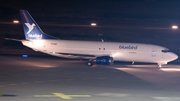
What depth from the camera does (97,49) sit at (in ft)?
95.4

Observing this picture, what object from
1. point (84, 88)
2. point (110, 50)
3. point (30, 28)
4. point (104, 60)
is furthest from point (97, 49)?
point (84, 88)

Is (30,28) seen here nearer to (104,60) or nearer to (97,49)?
(97,49)

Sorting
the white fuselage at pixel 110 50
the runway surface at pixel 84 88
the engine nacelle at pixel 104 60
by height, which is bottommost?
the runway surface at pixel 84 88

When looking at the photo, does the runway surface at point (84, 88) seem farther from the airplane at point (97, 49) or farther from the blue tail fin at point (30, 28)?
the blue tail fin at point (30, 28)

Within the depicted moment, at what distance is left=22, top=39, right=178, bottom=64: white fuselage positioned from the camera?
93.5 ft

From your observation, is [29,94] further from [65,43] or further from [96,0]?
[96,0]

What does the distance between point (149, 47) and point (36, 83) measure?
54.3ft

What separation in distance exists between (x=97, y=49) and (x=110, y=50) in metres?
1.66

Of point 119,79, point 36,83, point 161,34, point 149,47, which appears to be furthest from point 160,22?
point 36,83

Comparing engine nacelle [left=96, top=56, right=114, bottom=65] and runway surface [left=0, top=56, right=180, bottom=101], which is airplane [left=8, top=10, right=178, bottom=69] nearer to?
engine nacelle [left=96, top=56, right=114, bottom=65]

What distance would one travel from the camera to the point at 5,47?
42719 millimetres

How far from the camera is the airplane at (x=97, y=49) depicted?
1123 inches


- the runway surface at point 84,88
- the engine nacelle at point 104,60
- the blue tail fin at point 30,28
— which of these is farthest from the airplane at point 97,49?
the runway surface at point 84,88

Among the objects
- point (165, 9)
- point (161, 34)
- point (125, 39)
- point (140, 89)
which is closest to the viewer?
point (140, 89)
